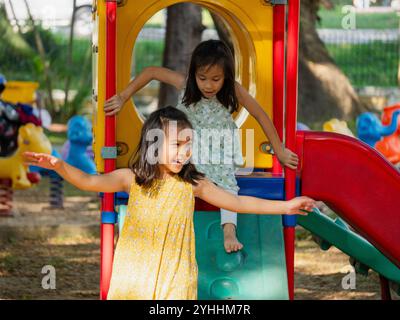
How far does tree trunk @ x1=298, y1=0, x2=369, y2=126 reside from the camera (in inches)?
539

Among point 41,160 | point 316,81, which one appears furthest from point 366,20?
point 41,160

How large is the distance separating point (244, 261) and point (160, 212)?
84cm

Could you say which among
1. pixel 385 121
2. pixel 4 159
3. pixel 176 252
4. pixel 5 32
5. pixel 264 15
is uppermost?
pixel 5 32

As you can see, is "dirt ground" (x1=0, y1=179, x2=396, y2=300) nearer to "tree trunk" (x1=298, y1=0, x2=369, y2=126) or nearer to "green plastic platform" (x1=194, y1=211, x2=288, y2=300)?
"green plastic platform" (x1=194, y1=211, x2=288, y2=300)

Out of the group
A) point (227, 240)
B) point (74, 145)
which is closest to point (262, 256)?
point (227, 240)

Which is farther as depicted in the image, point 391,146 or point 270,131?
point 391,146

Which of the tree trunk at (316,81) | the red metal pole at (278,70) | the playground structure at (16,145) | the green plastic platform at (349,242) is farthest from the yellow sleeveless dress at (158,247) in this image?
the tree trunk at (316,81)

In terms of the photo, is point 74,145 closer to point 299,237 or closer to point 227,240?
point 299,237

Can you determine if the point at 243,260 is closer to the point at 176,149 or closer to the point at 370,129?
the point at 176,149

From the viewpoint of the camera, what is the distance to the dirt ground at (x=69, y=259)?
7.36 m

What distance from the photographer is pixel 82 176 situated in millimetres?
4207

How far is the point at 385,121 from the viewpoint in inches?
428

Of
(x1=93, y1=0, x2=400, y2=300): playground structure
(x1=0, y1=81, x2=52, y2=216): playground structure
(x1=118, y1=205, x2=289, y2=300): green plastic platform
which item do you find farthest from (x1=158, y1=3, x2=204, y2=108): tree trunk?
(x1=118, y1=205, x2=289, y2=300): green plastic platform

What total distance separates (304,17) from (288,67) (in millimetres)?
8970
